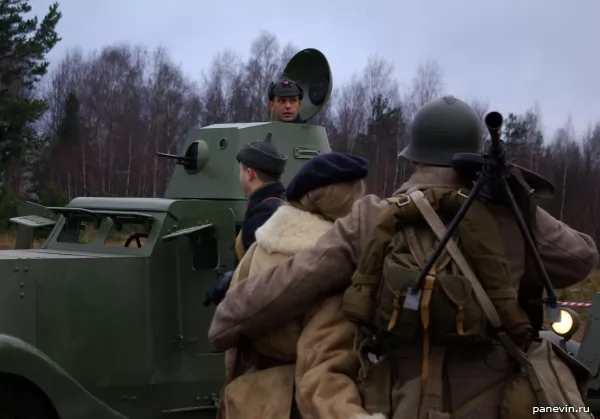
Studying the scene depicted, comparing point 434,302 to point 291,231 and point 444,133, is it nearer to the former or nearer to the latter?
point 444,133

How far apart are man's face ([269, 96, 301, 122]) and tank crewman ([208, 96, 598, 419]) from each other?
3549 millimetres

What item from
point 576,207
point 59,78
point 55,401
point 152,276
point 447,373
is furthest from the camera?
point 59,78

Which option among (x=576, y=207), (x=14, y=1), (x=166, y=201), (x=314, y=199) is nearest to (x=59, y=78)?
(x=14, y=1)

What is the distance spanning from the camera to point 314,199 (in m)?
2.85

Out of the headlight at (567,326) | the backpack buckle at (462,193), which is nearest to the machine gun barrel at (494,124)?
the backpack buckle at (462,193)

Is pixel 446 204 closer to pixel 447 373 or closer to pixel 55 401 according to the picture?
pixel 447 373

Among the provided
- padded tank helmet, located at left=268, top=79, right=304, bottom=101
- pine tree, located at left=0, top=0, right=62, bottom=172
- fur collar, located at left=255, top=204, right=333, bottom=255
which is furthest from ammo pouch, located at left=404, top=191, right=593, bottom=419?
pine tree, located at left=0, top=0, right=62, bottom=172

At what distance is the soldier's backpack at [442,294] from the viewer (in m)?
2.19

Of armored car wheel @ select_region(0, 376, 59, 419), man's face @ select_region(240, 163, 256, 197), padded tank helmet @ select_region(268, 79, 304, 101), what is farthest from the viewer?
padded tank helmet @ select_region(268, 79, 304, 101)

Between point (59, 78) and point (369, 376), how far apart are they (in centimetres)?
3780

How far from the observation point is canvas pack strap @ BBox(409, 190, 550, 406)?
2230 mm

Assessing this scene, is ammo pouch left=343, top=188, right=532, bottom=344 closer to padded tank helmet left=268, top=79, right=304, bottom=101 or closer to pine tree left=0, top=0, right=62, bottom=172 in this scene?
padded tank helmet left=268, top=79, right=304, bottom=101

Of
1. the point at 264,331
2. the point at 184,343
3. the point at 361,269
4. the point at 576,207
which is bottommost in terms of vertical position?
the point at 576,207

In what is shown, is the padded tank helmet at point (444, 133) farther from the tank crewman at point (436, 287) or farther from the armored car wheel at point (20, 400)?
the armored car wheel at point (20, 400)
